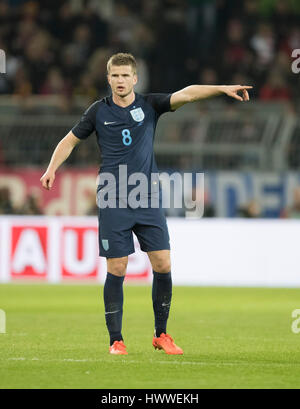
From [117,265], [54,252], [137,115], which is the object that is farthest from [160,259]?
[54,252]

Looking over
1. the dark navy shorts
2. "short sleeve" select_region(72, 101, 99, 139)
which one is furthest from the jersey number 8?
the dark navy shorts

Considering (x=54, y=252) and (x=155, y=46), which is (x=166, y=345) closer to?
(x=54, y=252)

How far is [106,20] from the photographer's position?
23.0 meters

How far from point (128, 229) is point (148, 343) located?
4.87 ft

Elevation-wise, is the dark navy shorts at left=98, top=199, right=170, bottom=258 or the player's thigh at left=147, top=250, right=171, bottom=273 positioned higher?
the dark navy shorts at left=98, top=199, right=170, bottom=258

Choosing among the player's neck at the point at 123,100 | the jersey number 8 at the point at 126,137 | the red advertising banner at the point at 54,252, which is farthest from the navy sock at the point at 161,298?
the red advertising banner at the point at 54,252

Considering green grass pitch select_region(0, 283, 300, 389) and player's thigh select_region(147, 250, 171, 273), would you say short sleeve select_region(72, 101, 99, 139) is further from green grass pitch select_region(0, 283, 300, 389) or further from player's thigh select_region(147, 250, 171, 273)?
green grass pitch select_region(0, 283, 300, 389)

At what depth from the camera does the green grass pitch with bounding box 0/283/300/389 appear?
24.5 feet

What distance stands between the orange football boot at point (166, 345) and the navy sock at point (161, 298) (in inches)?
2.4

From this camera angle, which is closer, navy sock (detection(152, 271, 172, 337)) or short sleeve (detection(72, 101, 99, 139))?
short sleeve (detection(72, 101, 99, 139))

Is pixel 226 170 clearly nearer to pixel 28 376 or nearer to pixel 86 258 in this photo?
pixel 86 258

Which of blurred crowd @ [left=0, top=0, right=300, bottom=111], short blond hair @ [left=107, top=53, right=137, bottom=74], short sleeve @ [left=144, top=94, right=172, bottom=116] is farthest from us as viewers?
blurred crowd @ [left=0, top=0, right=300, bottom=111]

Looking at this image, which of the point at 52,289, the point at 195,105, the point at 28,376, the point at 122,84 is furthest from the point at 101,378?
the point at 195,105

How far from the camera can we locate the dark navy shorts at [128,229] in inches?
345
